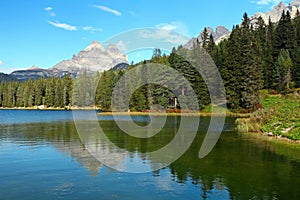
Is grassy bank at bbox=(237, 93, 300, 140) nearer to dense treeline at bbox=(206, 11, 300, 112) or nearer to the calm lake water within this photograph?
the calm lake water

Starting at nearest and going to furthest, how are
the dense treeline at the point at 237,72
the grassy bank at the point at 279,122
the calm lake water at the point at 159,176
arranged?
the calm lake water at the point at 159,176 → the grassy bank at the point at 279,122 → the dense treeline at the point at 237,72

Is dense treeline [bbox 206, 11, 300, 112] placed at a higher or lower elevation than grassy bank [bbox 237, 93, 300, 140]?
higher

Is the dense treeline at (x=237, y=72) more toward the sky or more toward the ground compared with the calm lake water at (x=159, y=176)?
more toward the sky

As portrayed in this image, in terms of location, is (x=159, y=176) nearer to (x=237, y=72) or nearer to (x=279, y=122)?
(x=279, y=122)

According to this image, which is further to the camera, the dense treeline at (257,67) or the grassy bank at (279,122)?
the dense treeline at (257,67)

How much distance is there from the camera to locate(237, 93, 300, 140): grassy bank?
3331 centimetres

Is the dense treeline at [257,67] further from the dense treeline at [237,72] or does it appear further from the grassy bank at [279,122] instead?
the grassy bank at [279,122]

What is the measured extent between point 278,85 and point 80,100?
82.2 m

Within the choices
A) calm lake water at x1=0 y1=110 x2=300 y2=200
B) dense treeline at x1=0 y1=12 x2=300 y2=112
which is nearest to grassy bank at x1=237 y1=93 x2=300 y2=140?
calm lake water at x1=0 y1=110 x2=300 y2=200

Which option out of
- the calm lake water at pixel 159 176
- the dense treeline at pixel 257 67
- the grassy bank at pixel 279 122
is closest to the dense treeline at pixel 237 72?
the dense treeline at pixel 257 67

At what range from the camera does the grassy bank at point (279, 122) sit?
33.3 meters

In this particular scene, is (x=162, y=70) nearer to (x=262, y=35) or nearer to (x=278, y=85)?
(x=278, y=85)

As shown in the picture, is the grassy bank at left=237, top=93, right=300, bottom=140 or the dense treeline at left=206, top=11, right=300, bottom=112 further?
the dense treeline at left=206, top=11, right=300, bottom=112

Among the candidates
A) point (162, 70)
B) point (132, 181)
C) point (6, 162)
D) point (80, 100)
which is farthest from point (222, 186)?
point (80, 100)
